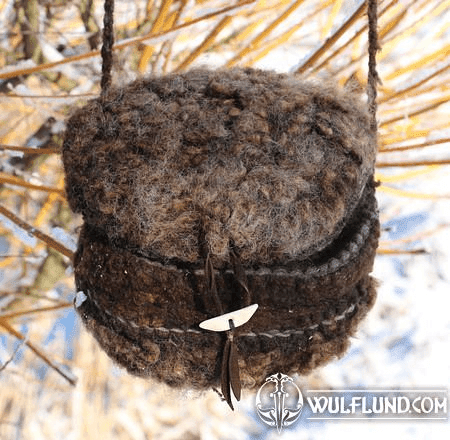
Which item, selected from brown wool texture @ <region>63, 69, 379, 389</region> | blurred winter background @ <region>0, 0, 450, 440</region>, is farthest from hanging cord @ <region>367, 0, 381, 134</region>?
blurred winter background @ <region>0, 0, 450, 440</region>

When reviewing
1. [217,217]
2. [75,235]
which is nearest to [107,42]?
[217,217]

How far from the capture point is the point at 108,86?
0.48m

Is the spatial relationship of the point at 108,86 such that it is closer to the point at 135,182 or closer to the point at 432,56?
the point at 135,182

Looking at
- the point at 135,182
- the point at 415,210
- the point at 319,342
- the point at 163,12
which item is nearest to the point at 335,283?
the point at 319,342

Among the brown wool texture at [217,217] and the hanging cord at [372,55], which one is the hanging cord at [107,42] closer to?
the brown wool texture at [217,217]

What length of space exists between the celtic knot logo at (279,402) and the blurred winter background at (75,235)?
0.38 m

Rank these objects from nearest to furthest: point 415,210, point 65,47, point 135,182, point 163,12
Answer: point 135,182 < point 163,12 < point 65,47 < point 415,210

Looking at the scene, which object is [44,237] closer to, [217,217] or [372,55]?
[217,217]

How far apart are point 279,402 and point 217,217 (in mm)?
216

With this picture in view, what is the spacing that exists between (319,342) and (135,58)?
77cm

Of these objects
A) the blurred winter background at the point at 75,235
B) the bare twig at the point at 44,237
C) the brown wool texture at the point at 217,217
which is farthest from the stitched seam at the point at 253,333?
the blurred winter background at the point at 75,235

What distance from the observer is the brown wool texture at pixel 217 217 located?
394 mm

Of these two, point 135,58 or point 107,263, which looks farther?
point 135,58

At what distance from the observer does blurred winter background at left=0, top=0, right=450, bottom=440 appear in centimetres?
94
